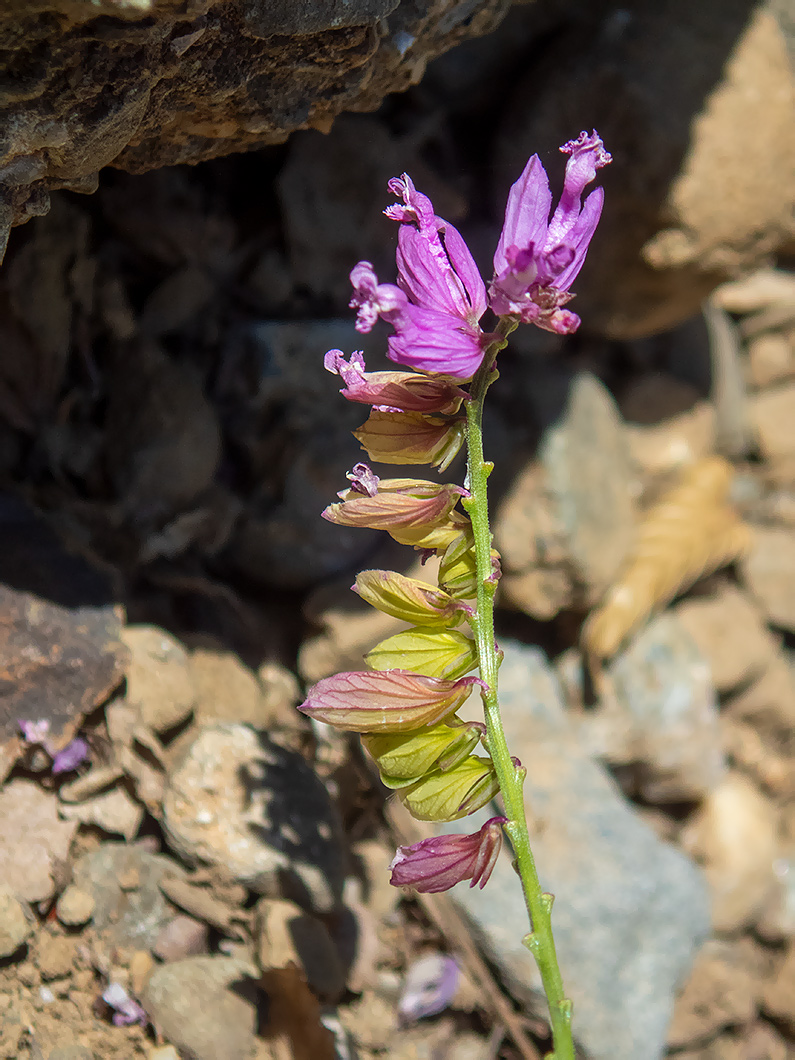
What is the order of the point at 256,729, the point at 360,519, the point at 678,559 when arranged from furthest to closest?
the point at 678,559, the point at 256,729, the point at 360,519

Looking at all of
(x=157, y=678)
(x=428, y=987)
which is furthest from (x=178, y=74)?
(x=428, y=987)

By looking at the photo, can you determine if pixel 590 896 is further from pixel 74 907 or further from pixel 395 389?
pixel 395 389

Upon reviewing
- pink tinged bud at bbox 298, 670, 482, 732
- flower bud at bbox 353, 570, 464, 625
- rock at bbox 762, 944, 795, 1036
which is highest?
flower bud at bbox 353, 570, 464, 625

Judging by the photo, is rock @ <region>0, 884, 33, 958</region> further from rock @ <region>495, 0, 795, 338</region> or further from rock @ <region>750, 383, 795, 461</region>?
rock @ <region>750, 383, 795, 461</region>

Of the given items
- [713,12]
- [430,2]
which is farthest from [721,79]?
[430,2]

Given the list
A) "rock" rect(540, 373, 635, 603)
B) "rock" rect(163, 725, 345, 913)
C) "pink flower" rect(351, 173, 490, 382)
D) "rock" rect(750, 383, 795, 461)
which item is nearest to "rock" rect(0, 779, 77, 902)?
"rock" rect(163, 725, 345, 913)

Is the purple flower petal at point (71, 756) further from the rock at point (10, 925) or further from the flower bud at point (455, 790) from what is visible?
the flower bud at point (455, 790)

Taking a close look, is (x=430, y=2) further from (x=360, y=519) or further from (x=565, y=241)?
(x=360, y=519)
